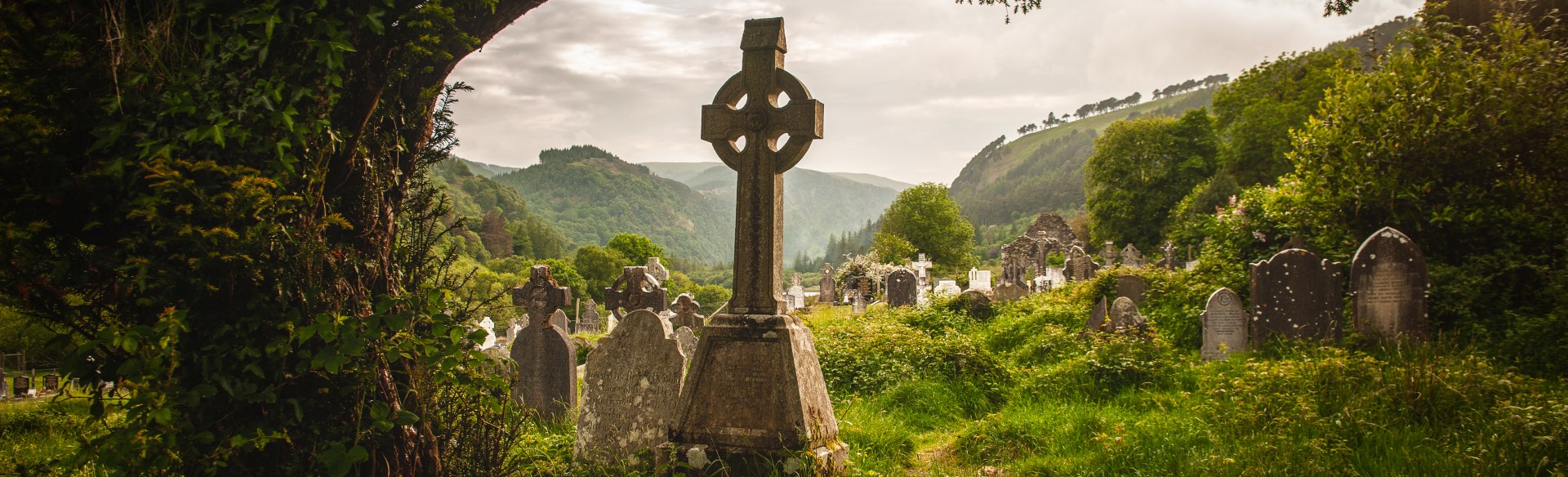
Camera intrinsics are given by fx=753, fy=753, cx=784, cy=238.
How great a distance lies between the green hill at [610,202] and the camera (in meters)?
119

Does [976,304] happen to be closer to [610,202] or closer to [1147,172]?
[1147,172]

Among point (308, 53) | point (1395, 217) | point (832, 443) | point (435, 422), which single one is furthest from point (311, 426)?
point (1395, 217)

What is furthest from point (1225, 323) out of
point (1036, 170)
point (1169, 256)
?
point (1036, 170)

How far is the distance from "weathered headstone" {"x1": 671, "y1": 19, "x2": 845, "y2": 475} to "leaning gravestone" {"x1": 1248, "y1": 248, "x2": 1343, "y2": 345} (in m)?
6.32

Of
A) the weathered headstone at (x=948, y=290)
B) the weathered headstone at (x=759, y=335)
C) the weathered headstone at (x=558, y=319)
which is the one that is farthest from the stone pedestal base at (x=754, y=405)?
the weathered headstone at (x=948, y=290)

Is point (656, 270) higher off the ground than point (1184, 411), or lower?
higher

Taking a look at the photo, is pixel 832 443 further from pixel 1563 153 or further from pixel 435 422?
pixel 1563 153

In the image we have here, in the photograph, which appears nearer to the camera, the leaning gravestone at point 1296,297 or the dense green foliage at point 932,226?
the leaning gravestone at point 1296,297

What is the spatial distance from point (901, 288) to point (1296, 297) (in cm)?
925

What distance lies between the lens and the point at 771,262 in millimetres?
5098

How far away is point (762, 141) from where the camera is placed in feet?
16.9

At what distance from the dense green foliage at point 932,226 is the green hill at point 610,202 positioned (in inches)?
2603

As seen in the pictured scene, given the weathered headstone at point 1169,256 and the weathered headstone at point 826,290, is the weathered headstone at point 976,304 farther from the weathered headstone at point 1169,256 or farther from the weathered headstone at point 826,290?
the weathered headstone at point 1169,256

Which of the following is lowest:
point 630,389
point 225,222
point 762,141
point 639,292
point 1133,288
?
point 630,389
